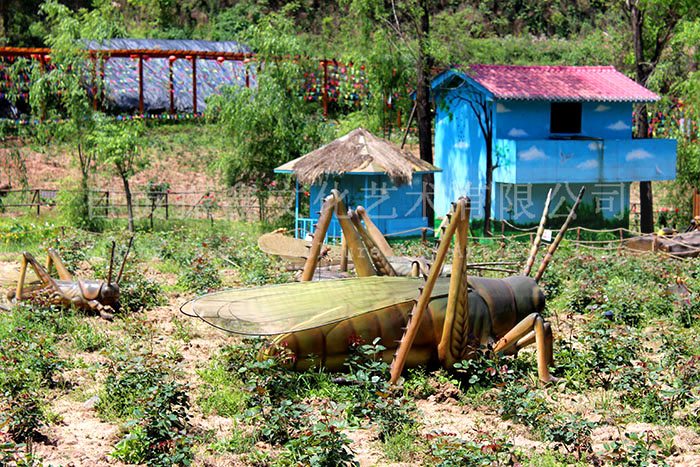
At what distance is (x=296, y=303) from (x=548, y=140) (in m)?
13.6

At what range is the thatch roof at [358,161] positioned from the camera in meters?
15.2

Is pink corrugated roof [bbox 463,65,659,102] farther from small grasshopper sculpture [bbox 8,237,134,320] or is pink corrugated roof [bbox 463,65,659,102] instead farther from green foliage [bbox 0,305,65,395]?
green foliage [bbox 0,305,65,395]

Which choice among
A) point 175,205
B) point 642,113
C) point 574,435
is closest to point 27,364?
point 574,435

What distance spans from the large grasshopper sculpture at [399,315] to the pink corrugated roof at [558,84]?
12310mm

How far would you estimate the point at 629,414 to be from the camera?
5410mm

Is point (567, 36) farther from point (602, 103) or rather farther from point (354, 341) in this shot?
point (354, 341)

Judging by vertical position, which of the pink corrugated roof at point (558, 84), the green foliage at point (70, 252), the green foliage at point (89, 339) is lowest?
the green foliage at point (89, 339)

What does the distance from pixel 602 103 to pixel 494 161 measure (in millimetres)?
3329

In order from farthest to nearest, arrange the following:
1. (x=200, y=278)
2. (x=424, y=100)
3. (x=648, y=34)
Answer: (x=648, y=34), (x=424, y=100), (x=200, y=278)

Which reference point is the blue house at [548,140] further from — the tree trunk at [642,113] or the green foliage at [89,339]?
the green foliage at [89,339]

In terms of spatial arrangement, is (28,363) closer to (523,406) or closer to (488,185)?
(523,406)

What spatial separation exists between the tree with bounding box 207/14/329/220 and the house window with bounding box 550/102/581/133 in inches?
228

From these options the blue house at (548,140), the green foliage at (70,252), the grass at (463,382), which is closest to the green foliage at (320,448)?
the grass at (463,382)

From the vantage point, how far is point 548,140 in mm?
17781
